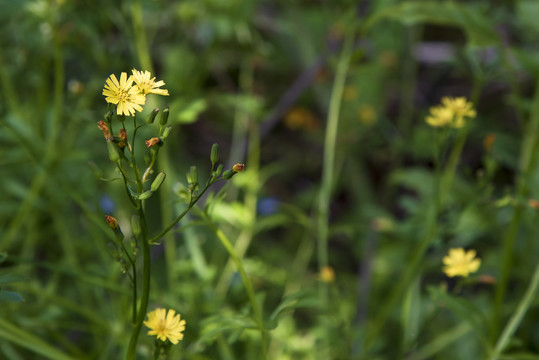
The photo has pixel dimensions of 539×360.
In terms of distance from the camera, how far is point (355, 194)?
6.01 ft

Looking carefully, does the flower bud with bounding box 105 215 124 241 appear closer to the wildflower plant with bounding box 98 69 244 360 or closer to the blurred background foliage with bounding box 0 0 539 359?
the wildflower plant with bounding box 98 69 244 360

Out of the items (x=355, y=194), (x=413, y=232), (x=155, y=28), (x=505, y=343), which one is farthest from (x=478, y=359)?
(x=155, y=28)

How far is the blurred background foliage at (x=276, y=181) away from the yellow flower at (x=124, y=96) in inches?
5.7

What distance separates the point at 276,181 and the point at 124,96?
145 centimetres

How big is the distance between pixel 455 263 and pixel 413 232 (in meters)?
0.49

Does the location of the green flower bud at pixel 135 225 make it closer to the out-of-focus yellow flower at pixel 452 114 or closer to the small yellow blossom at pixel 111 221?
the small yellow blossom at pixel 111 221

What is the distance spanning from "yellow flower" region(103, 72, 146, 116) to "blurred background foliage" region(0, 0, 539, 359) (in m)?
0.14

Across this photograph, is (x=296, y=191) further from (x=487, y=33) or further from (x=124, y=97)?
(x=124, y=97)

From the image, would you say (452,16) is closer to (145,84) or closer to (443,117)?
(443,117)

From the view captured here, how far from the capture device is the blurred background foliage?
99 centimetres

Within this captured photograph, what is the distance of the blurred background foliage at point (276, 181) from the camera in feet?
3.24

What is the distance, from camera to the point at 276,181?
6.59 ft

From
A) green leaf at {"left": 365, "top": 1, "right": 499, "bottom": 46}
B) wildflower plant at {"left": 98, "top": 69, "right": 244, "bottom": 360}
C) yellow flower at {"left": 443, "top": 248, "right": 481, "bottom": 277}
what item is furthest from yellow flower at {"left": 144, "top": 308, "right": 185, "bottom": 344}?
green leaf at {"left": 365, "top": 1, "right": 499, "bottom": 46}

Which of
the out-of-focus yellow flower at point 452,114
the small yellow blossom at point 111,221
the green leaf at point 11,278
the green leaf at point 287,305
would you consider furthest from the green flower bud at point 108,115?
the out-of-focus yellow flower at point 452,114
